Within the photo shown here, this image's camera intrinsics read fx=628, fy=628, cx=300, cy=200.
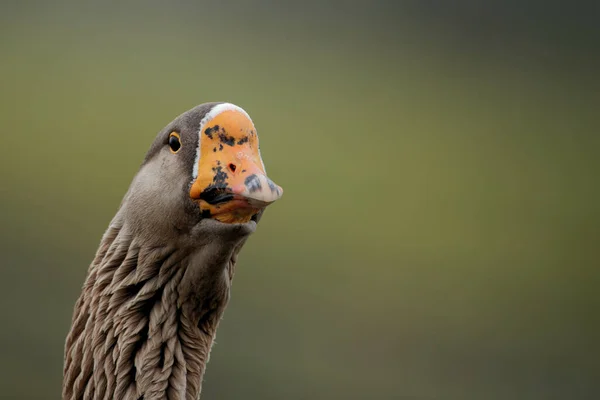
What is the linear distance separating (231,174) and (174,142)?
0.32m

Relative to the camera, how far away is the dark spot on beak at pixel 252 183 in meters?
1.77

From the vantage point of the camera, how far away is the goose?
1914 millimetres

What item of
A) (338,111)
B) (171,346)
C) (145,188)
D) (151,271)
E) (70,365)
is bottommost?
(70,365)

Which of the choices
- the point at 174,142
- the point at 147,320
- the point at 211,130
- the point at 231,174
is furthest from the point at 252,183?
the point at 147,320

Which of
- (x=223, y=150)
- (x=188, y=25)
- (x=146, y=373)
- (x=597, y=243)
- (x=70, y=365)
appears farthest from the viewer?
(x=597, y=243)

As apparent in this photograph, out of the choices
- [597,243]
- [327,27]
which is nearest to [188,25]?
[327,27]

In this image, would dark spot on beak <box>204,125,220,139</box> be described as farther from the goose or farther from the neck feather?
the neck feather

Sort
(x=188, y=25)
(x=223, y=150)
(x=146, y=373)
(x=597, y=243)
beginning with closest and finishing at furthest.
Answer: (x=223, y=150)
(x=146, y=373)
(x=188, y=25)
(x=597, y=243)

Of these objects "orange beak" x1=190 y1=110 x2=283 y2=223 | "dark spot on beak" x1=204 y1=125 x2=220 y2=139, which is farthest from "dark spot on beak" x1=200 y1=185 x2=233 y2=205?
"dark spot on beak" x1=204 y1=125 x2=220 y2=139

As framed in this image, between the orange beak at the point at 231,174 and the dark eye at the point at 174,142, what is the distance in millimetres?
137

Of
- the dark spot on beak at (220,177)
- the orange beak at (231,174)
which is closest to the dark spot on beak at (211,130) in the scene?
the orange beak at (231,174)

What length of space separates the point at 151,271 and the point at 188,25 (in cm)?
246

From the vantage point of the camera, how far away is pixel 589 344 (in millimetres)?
4383

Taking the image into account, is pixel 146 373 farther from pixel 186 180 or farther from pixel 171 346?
pixel 186 180
